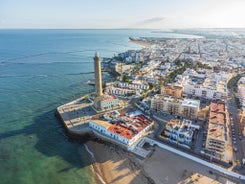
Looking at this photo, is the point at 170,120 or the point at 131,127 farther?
the point at 170,120

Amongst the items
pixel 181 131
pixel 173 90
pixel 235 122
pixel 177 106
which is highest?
pixel 173 90

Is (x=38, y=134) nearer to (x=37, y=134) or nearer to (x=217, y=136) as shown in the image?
(x=37, y=134)

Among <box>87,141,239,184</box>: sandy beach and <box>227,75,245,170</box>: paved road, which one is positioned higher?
<box>227,75,245,170</box>: paved road

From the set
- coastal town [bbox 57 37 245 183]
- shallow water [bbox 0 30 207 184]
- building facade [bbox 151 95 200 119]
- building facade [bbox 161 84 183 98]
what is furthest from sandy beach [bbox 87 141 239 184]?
building facade [bbox 161 84 183 98]

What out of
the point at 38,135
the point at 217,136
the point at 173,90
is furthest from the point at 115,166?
the point at 173,90

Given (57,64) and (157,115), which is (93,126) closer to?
(157,115)

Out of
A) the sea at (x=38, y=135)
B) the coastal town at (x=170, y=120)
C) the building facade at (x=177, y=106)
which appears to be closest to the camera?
the sea at (x=38, y=135)

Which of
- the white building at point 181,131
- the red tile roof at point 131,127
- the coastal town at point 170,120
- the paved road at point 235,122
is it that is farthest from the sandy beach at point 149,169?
the paved road at point 235,122

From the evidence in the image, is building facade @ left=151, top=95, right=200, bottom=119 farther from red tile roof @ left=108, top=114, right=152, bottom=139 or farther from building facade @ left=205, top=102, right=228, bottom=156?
red tile roof @ left=108, top=114, right=152, bottom=139

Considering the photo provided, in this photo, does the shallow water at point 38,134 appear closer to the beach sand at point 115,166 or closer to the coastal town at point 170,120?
the beach sand at point 115,166
